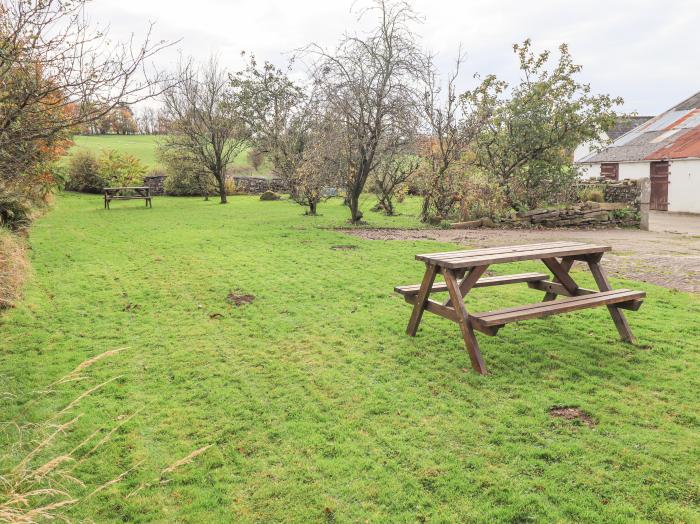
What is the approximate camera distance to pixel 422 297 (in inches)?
225

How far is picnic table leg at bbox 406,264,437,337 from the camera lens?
5465 millimetres

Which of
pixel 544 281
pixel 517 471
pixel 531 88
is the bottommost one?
pixel 517 471

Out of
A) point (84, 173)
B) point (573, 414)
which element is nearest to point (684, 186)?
point (573, 414)

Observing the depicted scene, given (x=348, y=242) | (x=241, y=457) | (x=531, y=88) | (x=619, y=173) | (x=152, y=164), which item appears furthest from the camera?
(x=152, y=164)

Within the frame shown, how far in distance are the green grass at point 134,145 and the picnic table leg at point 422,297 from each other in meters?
36.2

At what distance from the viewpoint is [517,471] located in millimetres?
3344

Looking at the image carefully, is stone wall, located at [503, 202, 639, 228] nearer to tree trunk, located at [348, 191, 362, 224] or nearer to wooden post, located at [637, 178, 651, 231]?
wooden post, located at [637, 178, 651, 231]

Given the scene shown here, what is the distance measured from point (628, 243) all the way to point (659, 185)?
1492 centimetres

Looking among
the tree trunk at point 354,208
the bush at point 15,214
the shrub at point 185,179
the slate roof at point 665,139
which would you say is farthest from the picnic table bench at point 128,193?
the slate roof at point 665,139

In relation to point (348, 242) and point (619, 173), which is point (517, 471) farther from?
point (619, 173)

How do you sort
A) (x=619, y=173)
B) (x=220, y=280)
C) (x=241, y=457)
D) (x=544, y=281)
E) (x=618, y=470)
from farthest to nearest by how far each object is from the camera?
(x=619, y=173), (x=220, y=280), (x=544, y=281), (x=241, y=457), (x=618, y=470)

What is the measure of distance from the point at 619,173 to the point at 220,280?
26.8m

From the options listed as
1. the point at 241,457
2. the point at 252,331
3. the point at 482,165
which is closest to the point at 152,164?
the point at 482,165

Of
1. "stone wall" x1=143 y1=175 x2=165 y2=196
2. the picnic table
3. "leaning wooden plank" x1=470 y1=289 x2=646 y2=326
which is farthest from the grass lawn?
"stone wall" x1=143 y1=175 x2=165 y2=196
